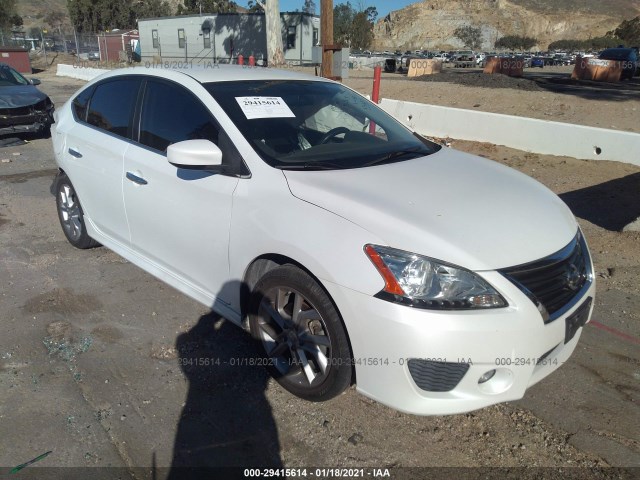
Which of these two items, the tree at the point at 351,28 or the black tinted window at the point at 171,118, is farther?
the tree at the point at 351,28

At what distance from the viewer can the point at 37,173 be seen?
8312mm

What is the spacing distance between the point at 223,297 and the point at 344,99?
1811 mm

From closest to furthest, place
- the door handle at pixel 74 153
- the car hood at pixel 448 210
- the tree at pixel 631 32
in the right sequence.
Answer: the car hood at pixel 448 210, the door handle at pixel 74 153, the tree at pixel 631 32

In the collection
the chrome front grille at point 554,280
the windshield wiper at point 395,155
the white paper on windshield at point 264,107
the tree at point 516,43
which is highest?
the tree at point 516,43

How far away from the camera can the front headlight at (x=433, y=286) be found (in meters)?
2.33

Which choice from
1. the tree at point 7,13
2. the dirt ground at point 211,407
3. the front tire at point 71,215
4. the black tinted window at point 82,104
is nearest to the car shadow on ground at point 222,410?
the dirt ground at point 211,407

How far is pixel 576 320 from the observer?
8.62ft

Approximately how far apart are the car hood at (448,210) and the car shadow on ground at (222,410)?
1.09 metres

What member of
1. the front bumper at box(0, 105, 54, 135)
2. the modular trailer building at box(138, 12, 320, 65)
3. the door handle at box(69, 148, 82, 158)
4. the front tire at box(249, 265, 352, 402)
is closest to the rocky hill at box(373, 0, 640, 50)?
the modular trailer building at box(138, 12, 320, 65)

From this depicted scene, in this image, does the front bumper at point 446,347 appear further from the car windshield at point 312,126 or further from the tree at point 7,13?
the tree at point 7,13

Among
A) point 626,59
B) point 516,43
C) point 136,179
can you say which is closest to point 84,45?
point 626,59

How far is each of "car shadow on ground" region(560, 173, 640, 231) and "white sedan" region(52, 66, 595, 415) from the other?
3184 mm

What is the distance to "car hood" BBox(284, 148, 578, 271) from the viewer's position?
240 cm

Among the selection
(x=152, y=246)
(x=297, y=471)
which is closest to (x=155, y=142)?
(x=152, y=246)
